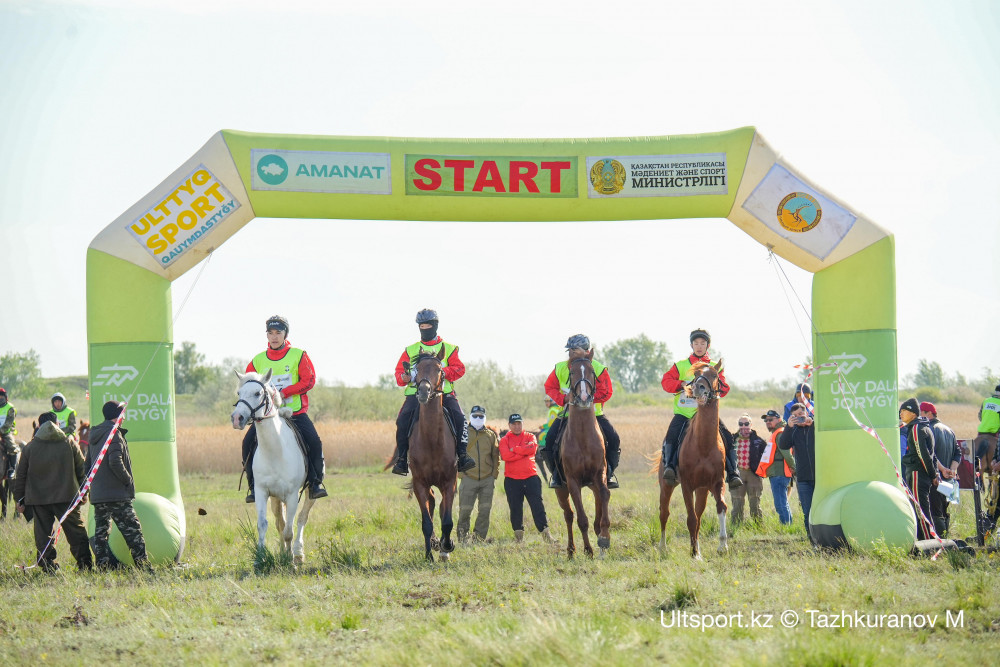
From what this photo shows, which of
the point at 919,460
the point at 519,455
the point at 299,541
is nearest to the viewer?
the point at 299,541

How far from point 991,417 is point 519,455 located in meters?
6.99

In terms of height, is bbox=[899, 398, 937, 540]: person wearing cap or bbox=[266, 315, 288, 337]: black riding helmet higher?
bbox=[266, 315, 288, 337]: black riding helmet

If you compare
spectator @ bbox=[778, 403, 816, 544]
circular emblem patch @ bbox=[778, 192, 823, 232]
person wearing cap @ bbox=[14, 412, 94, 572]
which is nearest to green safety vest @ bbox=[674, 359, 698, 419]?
circular emblem patch @ bbox=[778, 192, 823, 232]

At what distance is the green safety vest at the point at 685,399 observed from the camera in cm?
1081

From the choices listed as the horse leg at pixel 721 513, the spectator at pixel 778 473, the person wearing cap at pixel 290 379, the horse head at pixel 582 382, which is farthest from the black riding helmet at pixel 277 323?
the spectator at pixel 778 473

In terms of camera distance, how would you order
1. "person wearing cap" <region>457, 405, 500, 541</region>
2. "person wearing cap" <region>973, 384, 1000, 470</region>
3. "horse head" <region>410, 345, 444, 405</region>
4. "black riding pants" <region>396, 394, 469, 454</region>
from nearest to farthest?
"horse head" <region>410, 345, 444, 405</region> < "black riding pants" <region>396, 394, 469, 454</region> < "person wearing cap" <region>457, 405, 500, 541</region> < "person wearing cap" <region>973, 384, 1000, 470</region>

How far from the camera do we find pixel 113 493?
1020cm

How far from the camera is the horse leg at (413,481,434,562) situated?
35.4 ft

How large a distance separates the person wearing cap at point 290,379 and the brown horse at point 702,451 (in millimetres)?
4324

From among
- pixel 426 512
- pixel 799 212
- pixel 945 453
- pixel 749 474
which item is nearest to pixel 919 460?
pixel 945 453

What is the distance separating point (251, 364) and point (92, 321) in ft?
6.12

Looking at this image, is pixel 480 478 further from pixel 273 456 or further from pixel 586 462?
pixel 273 456

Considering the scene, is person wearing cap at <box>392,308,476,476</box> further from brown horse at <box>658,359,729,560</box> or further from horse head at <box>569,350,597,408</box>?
brown horse at <box>658,359,729,560</box>

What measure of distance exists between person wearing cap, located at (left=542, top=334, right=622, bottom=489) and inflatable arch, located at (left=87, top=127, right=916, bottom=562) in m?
1.74
